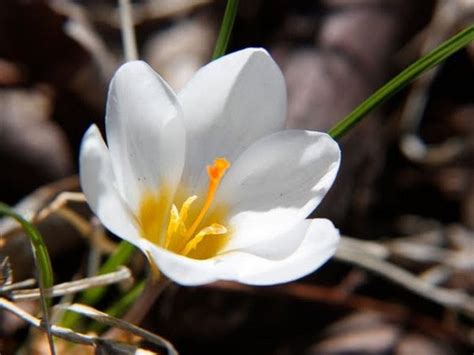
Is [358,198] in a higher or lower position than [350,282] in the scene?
higher

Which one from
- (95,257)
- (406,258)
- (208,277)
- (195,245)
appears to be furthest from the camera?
(406,258)

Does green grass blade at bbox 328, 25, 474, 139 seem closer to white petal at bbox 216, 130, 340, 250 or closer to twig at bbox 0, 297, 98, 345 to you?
white petal at bbox 216, 130, 340, 250

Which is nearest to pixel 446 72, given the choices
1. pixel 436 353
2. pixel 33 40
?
pixel 436 353

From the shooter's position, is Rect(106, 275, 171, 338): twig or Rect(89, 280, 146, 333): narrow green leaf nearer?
Rect(106, 275, 171, 338): twig

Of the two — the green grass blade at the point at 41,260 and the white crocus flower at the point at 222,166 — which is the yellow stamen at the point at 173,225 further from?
the green grass blade at the point at 41,260

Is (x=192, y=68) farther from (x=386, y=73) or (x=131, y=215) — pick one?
(x=131, y=215)

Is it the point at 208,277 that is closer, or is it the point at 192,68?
the point at 208,277

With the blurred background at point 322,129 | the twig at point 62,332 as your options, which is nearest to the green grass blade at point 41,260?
the twig at point 62,332

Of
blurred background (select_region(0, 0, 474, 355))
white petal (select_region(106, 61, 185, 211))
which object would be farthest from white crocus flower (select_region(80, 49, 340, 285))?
blurred background (select_region(0, 0, 474, 355))
